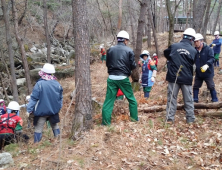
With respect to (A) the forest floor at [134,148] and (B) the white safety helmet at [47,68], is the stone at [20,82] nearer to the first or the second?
(A) the forest floor at [134,148]

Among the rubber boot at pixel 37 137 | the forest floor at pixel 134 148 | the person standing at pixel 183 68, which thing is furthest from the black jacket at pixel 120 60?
the rubber boot at pixel 37 137

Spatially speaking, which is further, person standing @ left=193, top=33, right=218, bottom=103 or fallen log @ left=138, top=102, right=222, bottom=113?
person standing @ left=193, top=33, right=218, bottom=103

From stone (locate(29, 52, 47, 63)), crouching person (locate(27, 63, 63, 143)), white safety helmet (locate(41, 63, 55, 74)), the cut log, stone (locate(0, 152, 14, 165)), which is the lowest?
stone (locate(0, 152, 14, 165))

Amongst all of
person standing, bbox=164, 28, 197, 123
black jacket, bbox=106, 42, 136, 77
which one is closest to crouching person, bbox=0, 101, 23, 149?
black jacket, bbox=106, 42, 136, 77

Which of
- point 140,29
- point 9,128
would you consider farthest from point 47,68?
point 140,29

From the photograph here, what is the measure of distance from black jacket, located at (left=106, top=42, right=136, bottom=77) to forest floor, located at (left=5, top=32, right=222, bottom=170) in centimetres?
124

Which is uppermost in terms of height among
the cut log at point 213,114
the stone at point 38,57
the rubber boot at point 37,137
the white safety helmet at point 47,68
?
the stone at point 38,57

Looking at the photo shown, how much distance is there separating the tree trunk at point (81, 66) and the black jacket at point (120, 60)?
2.10ft

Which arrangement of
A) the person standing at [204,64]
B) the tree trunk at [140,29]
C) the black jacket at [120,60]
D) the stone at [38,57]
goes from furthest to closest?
the stone at [38,57]
the tree trunk at [140,29]
the person standing at [204,64]
the black jacket at [120,60]

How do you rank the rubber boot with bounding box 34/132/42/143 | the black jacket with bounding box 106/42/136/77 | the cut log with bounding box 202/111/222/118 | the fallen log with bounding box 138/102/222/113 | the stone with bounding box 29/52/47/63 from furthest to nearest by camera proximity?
1. the stone with bounding box 29/52/47/63
2. the fallen log with bounding box 138/102/222/113
3. the cut log with bounding box 202/111/222/118
4. the rubber boot with bounding box 34/132/42/143
5. the black jacket with bounding box 106/42/136/77

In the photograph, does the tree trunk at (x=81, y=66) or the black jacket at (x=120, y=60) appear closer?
the tree trunk at (x=81, y=66)

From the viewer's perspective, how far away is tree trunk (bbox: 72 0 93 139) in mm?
4523

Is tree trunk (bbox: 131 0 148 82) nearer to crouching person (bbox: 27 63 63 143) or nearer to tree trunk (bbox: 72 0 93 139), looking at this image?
tree trunk (bbox: 72 0 93 139)

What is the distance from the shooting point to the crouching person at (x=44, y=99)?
15.8 feet
